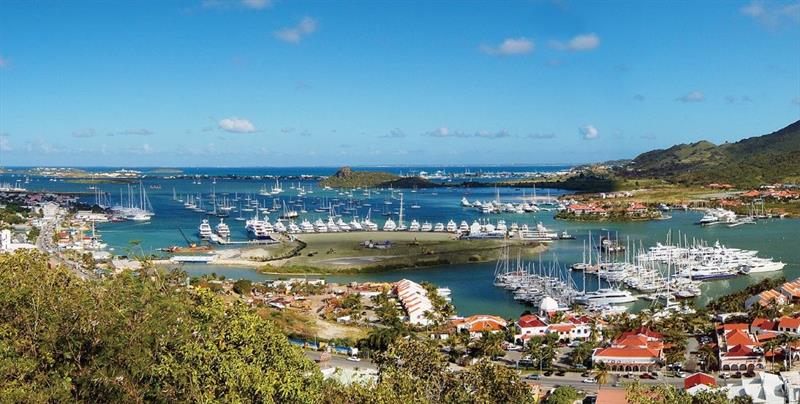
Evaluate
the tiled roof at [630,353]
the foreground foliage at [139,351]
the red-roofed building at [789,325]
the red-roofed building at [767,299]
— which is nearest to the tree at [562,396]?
the tiled roof at [630,353]

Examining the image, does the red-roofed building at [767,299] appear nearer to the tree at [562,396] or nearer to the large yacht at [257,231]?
the tree at [562,396]

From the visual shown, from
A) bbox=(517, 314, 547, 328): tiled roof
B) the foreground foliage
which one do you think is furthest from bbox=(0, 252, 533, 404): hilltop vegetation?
bbox=(517, 314, 547, 328): tiled roof

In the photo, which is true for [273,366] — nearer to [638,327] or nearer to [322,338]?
[322,338]

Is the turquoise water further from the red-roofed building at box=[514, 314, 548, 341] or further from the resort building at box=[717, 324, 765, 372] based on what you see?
the resort building at box=[717, 324, 765, 372]

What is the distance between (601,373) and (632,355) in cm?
182

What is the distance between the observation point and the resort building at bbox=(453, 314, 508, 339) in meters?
22.4

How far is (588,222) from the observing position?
196 feet

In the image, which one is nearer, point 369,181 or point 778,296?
point 778,296

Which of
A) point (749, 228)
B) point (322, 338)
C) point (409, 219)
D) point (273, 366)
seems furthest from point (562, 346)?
point (409, 219)

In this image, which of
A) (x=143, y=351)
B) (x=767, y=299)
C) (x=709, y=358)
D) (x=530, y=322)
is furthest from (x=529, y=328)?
(x=143, y=351)

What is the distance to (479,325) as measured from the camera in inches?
896

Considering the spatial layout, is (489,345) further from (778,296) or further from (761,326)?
(778,296)

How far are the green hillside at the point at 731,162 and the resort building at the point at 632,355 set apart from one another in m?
71.6

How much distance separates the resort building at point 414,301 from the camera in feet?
80.1
